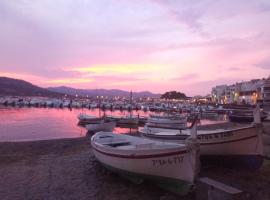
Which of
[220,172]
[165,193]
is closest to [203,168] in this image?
[220,172]

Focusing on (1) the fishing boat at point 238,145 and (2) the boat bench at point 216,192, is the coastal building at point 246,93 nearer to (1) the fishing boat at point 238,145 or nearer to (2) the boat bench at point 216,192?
(1) the fishing boat at point 238,145

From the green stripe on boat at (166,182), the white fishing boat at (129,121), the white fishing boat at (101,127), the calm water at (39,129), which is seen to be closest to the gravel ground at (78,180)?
the green stripe on boat at (166,182)

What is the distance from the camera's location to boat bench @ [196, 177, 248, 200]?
8.02m

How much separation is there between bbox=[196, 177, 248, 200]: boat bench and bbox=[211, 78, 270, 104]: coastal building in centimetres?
9605

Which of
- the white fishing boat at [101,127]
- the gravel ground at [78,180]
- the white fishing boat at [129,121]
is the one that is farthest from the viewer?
the white fishing boat at [129,121]

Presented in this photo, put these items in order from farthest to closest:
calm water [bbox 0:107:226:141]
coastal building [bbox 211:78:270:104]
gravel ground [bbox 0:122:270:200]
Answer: coastal building [bbox 211:78:270:104] → calm water [bbox 0:107:226:141] → gravel ground [bbox 0:122:270:200]

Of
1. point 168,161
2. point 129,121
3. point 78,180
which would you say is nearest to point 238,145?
point 168,161

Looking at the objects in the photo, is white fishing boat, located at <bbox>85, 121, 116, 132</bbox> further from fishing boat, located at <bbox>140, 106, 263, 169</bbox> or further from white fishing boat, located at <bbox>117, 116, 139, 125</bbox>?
fishing boat, located at <bbox>140, 106, 263, 169</bbox>

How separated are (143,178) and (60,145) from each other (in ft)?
42.3

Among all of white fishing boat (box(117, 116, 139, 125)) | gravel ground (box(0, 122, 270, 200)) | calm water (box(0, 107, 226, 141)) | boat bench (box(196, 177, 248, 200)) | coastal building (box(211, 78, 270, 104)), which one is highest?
coastal building (box(211, 78, 270, 104))

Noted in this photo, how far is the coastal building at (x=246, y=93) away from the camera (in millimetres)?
123750

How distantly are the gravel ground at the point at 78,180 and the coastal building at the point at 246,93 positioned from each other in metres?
91.7

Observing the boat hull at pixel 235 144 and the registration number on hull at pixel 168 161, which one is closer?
the registration number on hull at pixel 168 161

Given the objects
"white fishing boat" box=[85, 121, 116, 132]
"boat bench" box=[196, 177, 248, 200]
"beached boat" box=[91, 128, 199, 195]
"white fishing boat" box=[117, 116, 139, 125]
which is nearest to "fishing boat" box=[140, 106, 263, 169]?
"beached boat" box=[91, 128, 199, 195]
